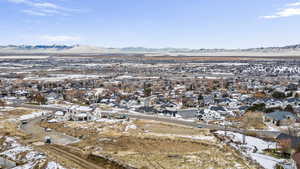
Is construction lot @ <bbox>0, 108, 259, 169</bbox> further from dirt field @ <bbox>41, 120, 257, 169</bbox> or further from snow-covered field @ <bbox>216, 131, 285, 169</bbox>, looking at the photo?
snow-covered field @ <bbox>216, 131, 285, 169</bbox>

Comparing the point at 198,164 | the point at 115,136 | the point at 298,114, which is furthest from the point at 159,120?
the point at 298,114

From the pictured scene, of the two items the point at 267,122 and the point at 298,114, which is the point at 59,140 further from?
the point at 298,114

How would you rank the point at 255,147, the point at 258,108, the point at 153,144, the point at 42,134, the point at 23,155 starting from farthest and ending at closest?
the point at 258,108 → the point at 42,134 → the point at 153,144 → the point at 255,147 → the point at 23,155

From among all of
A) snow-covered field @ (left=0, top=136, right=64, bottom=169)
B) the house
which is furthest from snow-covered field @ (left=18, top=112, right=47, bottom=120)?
the house

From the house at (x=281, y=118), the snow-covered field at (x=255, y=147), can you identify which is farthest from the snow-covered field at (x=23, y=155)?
the house at (x=281, y=118)

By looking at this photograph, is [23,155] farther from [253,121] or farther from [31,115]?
[253,121]

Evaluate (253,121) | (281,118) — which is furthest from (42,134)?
(281,118)
